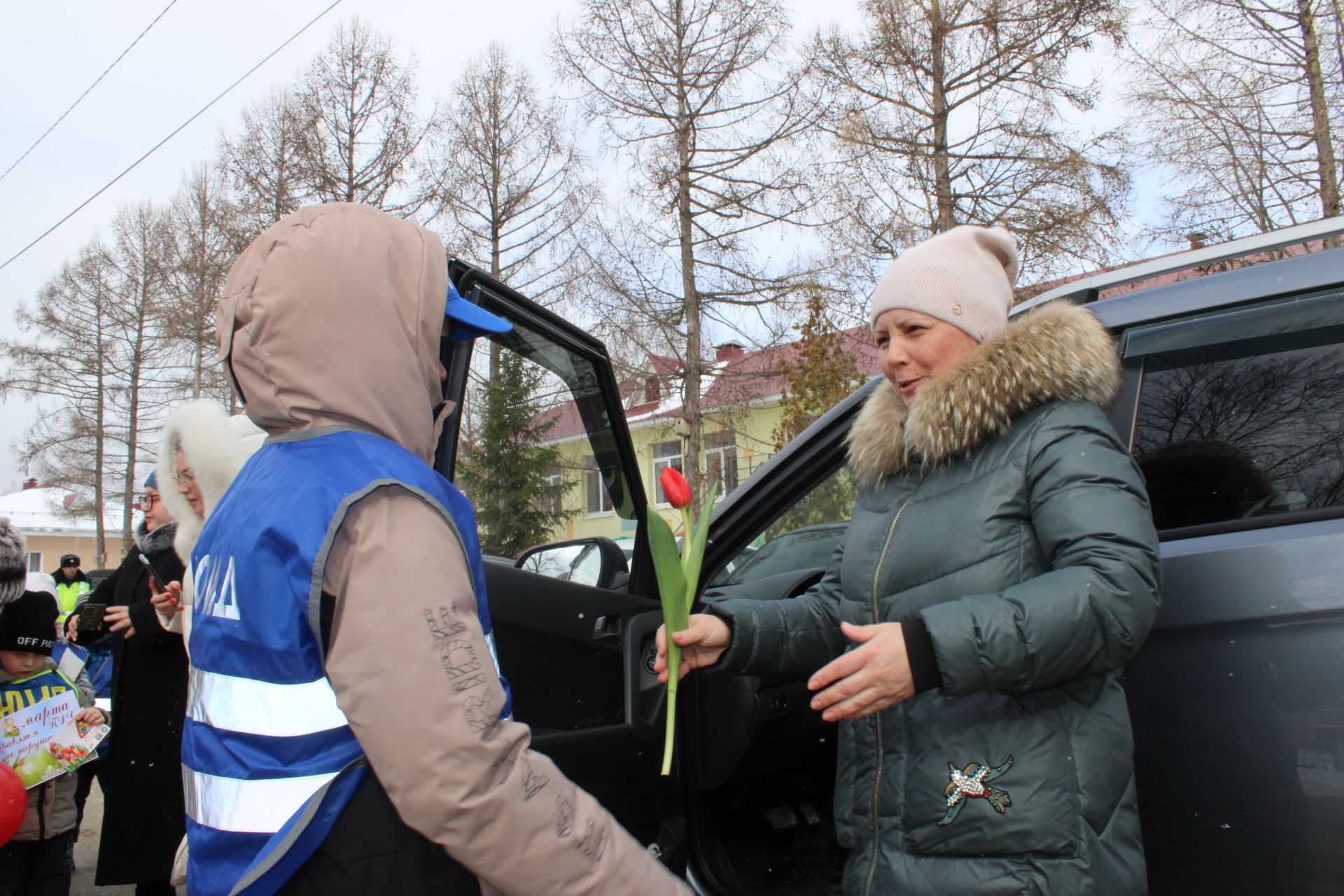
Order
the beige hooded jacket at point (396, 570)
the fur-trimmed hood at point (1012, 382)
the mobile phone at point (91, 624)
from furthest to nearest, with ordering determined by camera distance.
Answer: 1. the mobile phone at point (91, 624)
2. the fur-trimmed hood at point (1012, 382)
3. the beige hooded jacket at point (396, 570)

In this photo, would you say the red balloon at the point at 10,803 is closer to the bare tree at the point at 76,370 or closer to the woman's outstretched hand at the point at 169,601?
the woman's outstretched hand at the point at 169,601

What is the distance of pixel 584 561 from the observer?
2.49 metres

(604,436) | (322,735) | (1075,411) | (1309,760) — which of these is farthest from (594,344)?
(1309,760)

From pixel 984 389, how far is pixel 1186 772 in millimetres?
818

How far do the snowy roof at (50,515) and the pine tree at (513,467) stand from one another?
14663 millimetres

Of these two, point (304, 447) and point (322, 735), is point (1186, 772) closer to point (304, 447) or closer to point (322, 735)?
point (322, 735)

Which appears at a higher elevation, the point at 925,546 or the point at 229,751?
the point at 925,546

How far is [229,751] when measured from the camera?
1.26m

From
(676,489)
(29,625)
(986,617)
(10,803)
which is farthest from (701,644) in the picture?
(29,625)

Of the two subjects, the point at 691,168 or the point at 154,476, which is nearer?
the point at 154,476

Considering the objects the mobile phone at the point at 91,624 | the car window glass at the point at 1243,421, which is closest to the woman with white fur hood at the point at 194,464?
the mobile phone at the point at 91,624

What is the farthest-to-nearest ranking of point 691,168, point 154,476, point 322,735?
point 691,168 → point 154,476 → point 322,735

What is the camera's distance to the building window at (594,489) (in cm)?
266

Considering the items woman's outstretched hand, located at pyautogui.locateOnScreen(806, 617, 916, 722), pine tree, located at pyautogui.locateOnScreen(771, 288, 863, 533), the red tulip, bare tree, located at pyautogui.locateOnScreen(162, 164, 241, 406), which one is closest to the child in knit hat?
the red tulip
